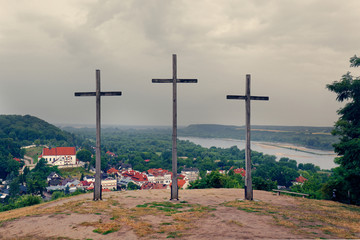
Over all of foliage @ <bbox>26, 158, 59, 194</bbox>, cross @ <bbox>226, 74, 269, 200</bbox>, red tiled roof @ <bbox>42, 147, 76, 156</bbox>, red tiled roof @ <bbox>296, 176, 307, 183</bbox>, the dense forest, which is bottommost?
red tiled roof @ <bbox>296, 176, 307, 183</bbox>

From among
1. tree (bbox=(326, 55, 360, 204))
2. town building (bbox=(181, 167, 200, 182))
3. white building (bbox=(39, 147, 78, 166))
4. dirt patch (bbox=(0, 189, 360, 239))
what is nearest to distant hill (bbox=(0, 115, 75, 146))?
white building (bbox=(39, 147, 78, 166))

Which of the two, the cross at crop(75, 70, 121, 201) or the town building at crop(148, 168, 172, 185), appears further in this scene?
the town building at crop(148, 168, 172, 185)

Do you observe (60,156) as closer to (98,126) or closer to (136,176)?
(136,176)

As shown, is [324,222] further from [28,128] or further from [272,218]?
[28,128]

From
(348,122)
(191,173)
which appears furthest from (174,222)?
(191,173)

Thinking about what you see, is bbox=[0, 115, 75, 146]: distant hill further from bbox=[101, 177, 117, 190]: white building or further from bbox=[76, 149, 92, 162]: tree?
bbox=[101, 177, 117, 190]: white building

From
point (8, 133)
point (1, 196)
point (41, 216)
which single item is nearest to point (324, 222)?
point (41, 216)

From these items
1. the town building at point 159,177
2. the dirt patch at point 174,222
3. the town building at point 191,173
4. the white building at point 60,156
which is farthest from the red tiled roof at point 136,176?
the dirt patch at point 174,222

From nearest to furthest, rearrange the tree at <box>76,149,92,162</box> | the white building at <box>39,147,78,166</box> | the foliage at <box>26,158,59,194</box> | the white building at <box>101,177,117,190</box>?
the foliage at <box>26,158,59,194</box> < the white building at <box>101,177,117,190</box> < the white building at <box>39,147,78,166</box> < the tree at <box>76,149,92,162</box>

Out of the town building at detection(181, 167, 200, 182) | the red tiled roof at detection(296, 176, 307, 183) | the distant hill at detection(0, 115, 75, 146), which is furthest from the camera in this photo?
the distant hill at detection(0, 115, 75, 146)

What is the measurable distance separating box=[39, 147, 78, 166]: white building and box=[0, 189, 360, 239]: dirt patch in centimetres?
12106

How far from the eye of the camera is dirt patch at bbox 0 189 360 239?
8797mm

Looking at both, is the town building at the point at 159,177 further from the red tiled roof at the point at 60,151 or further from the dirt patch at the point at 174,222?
the dirt patch at the point at 174,222

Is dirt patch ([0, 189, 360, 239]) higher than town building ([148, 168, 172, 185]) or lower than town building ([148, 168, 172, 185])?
higher
